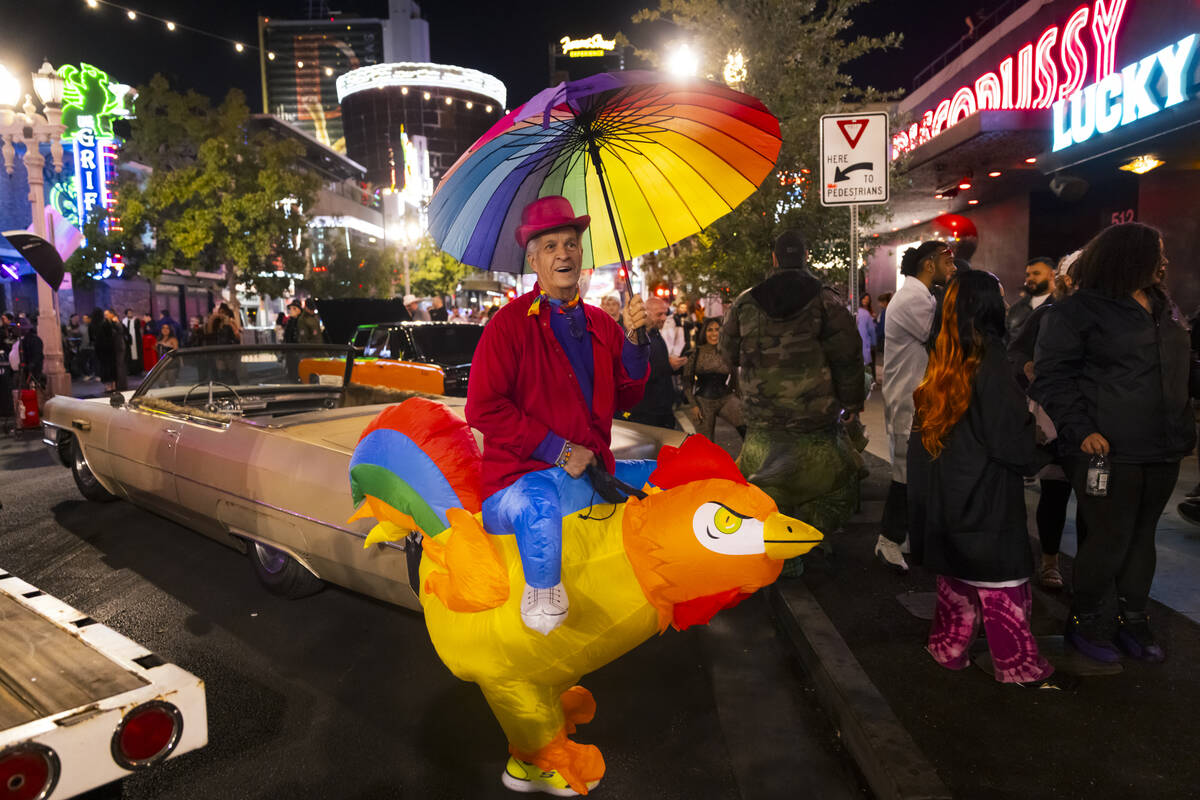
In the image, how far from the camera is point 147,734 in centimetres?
195

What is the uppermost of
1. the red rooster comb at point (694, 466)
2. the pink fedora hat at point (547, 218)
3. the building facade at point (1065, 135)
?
the building facade at point (1065, 135)

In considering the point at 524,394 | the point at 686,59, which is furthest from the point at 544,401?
the point at 686,59

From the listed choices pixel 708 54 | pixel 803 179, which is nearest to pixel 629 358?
pixel 803 179

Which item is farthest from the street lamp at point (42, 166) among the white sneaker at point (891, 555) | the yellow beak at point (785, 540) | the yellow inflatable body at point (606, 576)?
the yellow beak at point (785, 540)

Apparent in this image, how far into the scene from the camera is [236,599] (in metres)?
4.96

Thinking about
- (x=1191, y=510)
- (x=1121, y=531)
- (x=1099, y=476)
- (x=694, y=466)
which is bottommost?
(x=1191, y=510)

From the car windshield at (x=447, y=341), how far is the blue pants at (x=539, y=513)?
8.29 m

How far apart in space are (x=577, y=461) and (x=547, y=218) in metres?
0.80

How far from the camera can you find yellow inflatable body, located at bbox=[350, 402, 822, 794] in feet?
8.22

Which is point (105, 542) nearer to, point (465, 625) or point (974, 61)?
point (465, 625)

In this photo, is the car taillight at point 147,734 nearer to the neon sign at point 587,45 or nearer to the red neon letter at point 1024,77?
the red neon letter at point 1024,77

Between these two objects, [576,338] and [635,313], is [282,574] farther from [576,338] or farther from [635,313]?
[635,313]

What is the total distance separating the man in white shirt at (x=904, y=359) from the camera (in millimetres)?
4957

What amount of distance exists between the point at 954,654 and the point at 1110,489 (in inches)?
38.5
